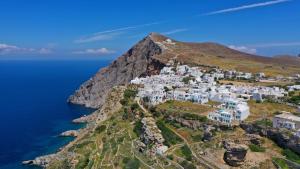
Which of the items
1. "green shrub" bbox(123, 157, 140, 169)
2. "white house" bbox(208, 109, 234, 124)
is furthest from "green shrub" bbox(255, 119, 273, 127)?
"green shrub" bbox(123, 157, 140, 169)

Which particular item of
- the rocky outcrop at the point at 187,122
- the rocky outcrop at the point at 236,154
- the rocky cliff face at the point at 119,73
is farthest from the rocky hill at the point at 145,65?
the rocky outcrop at the point at 236,154

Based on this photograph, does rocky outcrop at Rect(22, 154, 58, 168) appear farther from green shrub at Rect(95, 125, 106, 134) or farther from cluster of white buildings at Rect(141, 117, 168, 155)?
cluster of white buildings at Rect(141, 117, 168, 155)

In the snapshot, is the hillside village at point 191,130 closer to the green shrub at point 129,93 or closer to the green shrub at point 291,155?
the green shrub at point 291,155

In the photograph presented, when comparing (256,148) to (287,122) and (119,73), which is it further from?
(119,73)

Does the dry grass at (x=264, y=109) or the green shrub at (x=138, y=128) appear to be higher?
the dry grass at (x=264, y=109)

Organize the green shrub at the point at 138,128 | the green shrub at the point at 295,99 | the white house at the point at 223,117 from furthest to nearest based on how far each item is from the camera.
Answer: the green shrub at the point at 295,99 < the green shrub at the point at 138,128 < the white house at the point at 223,117

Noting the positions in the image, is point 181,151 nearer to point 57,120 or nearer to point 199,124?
point 199,124
